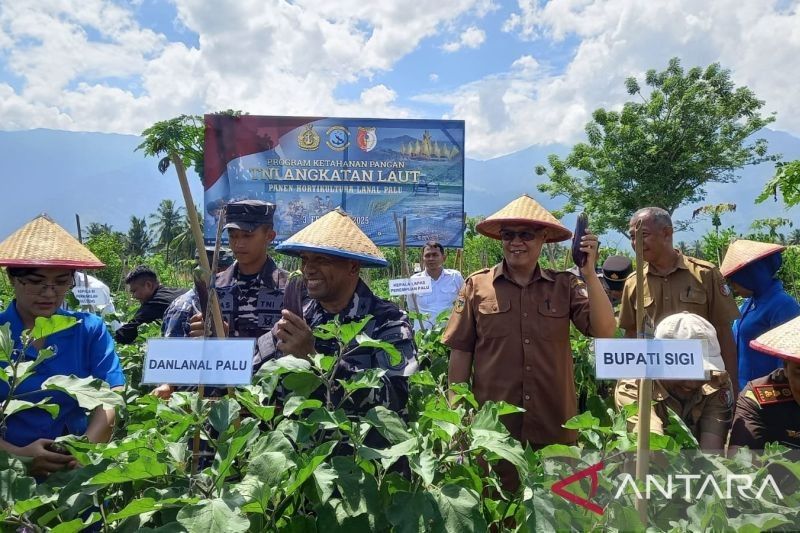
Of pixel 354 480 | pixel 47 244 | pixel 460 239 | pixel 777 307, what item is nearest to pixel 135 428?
pixel 354 480

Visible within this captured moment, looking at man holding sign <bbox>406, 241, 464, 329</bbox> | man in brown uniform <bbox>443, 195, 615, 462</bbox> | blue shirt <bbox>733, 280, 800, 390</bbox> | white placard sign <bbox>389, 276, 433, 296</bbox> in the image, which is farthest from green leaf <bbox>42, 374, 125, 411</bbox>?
man holding sign <bbox>406, 241, 464, 329</bbox>

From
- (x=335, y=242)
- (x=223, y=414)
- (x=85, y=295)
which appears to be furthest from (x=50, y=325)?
(x=85, y=295)

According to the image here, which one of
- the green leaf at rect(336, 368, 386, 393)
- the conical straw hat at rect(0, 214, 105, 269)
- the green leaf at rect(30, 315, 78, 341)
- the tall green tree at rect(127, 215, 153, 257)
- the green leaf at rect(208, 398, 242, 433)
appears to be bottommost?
the green leaf at rect(208, 398, 242, 433)

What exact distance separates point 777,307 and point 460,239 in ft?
25.6

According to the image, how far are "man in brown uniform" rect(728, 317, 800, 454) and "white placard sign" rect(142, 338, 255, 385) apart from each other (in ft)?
4.19

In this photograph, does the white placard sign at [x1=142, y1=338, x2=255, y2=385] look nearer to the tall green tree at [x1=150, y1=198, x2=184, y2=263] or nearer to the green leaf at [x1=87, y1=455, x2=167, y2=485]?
the green leaf at [x1=87, y1=455, x2=167, y2=485]

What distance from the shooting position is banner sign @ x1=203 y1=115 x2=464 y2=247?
34.6 ft

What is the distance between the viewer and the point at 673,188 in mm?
19219

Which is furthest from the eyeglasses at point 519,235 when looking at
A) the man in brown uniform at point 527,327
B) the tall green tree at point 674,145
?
the tall green tree at point 674,145

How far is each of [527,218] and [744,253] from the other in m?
1.24

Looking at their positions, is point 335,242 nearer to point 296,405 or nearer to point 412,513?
point 296,405

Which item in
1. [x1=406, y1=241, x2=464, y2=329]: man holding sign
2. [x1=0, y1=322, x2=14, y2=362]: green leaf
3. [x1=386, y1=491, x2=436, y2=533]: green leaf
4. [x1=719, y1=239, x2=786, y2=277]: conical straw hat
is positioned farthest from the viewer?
[x1=406, y1=241, x2=464, y2=329]: man holding sign

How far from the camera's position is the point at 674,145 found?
1903 cm

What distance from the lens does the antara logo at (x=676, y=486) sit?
1069mm
